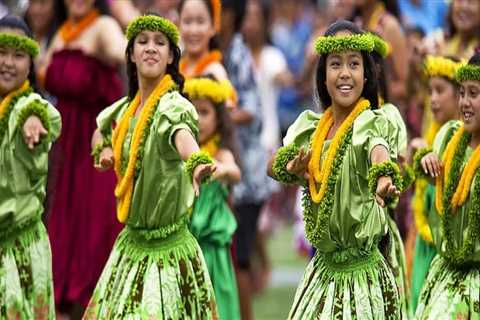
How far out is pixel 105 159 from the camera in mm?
7941

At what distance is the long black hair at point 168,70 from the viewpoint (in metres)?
8.09

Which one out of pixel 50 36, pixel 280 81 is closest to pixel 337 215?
pixel 50 36

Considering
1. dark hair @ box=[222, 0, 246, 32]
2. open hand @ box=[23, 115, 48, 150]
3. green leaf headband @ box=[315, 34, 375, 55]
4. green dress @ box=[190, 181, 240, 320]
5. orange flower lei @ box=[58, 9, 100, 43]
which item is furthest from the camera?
dark hair @ box=[222, 0, 246, 32]

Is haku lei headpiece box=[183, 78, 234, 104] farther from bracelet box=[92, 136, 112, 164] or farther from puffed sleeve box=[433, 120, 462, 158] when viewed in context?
puffed sleeve box=[433, 120, 462, 158]

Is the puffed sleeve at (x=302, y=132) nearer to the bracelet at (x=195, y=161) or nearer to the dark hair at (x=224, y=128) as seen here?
the bracelet at (x=195, y=161)

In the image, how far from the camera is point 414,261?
9.17m

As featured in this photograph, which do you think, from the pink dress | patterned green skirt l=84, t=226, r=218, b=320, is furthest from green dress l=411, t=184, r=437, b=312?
the pink dress

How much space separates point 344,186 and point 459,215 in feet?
2.39

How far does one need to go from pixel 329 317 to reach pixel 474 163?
1034 millimetres

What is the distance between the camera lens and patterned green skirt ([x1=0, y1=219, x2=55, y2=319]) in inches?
320

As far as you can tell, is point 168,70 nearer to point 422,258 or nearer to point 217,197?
point 217,197

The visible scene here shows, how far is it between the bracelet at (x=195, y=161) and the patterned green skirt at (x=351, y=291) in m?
0.77

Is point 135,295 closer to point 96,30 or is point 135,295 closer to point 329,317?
point 329,317

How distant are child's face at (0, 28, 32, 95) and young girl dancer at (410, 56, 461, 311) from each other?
2135 millimetres
